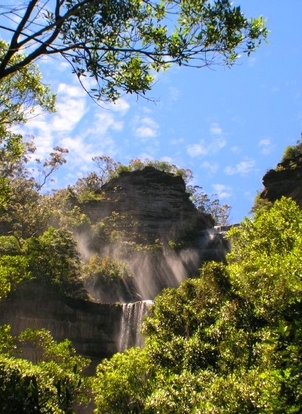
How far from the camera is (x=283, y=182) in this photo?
1628 inches

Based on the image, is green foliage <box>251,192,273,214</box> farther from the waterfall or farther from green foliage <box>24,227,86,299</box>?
green foliage <box>24,227,86,299</box>

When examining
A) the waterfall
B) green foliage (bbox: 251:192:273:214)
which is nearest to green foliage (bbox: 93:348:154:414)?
the waterfall

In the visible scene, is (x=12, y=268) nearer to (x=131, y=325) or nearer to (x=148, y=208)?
(x=131, y=325)

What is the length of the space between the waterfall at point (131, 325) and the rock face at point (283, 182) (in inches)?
584

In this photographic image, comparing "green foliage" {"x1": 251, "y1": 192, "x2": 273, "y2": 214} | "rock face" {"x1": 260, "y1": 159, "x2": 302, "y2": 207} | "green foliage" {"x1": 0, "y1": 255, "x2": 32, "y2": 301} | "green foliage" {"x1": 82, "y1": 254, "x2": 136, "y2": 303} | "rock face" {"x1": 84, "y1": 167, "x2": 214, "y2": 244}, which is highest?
"rock face" {"x1": 84, "y1": 167, "x2": 214, "y2": 244}

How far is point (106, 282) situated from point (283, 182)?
61.4ft

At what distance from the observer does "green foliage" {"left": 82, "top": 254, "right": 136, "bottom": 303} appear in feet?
147

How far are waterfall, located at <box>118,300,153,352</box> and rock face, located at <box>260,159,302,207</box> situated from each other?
14.8 metres

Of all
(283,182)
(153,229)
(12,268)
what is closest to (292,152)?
(283,182)

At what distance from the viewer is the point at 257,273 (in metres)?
15.1

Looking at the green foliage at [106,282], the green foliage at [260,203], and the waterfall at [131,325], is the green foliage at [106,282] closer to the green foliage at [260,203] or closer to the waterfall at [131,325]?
the waterfall at [131,325]

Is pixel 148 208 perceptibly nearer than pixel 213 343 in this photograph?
No

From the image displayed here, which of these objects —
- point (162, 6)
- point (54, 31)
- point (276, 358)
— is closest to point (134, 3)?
point (162, 6)

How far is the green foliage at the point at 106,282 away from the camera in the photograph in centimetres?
4481
